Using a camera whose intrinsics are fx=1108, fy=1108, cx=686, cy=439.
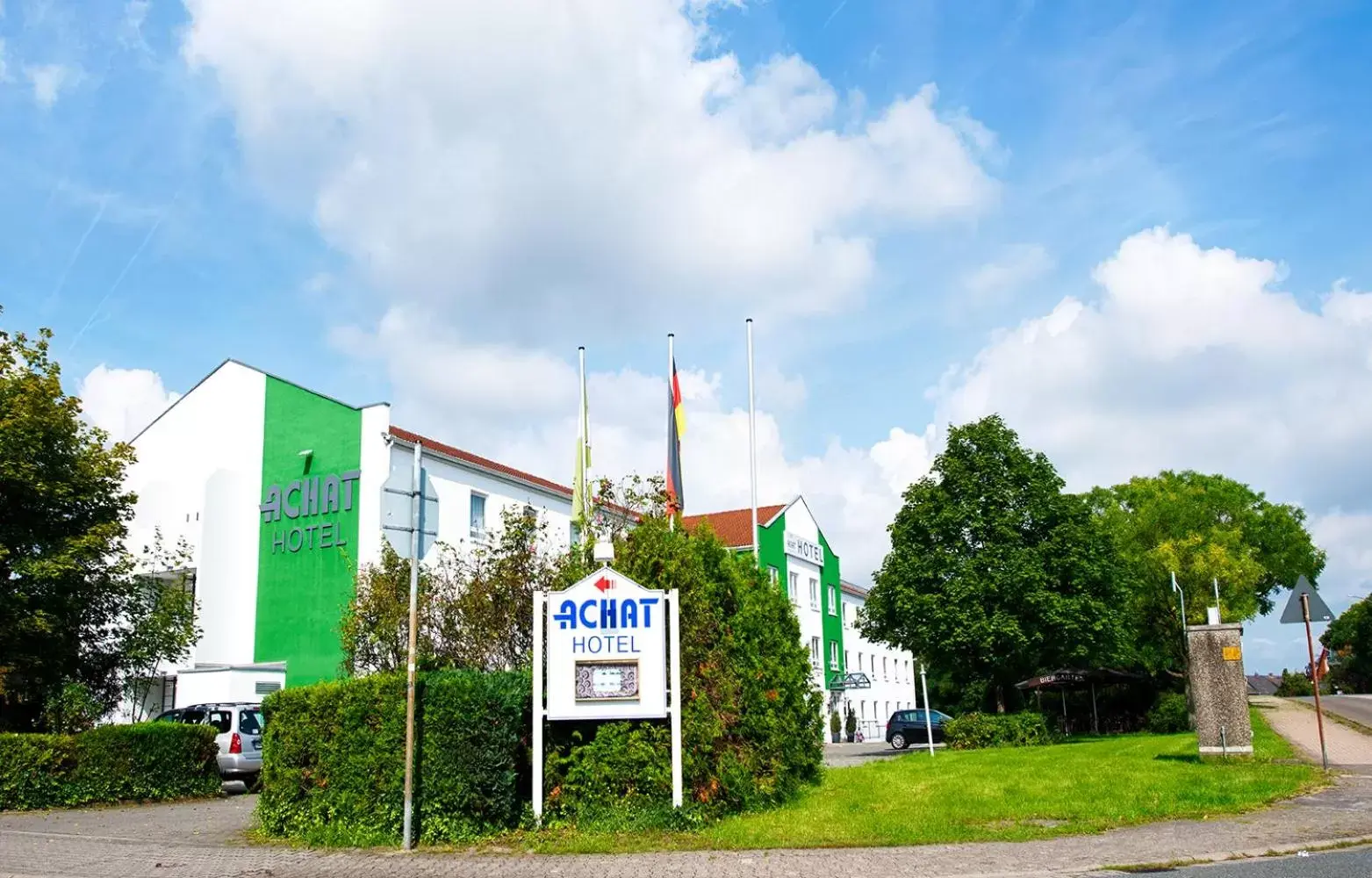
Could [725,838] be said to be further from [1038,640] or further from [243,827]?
[1038,640]

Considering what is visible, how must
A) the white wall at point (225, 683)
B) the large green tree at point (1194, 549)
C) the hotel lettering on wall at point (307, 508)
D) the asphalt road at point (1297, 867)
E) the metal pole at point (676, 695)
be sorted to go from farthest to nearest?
the large green tree at point (1194, 549), the hotel lettering on wall at point (307, 508), the white wall at point (225, 683), the metal pole at point (676, 695), the asphalt road at point (1297, 867)

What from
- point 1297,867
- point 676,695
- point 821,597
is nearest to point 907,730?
point 821,597

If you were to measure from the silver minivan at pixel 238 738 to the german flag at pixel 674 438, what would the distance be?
10.7 meters

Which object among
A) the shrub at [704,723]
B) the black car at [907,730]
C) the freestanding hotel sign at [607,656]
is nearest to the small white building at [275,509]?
→ the black car at [907,730]

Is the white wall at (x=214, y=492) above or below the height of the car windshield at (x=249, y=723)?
above

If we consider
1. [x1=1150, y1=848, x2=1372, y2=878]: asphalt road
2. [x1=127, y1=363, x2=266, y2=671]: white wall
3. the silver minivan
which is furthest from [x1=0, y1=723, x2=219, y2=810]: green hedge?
[x1=1150, y1=848, x2=1372, y2=878]: asphalt road

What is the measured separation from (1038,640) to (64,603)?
88.4 ft

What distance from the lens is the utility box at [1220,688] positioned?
18.5 meters

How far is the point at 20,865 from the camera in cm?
1261

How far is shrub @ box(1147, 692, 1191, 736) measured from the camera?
1479 inches

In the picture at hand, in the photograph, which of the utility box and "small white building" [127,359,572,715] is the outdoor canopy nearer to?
"small white building" [127,359,572,715]

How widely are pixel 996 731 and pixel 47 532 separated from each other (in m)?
25.2

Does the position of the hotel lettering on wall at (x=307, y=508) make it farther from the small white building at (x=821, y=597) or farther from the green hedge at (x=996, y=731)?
the green hedge at (x=996, y=731)

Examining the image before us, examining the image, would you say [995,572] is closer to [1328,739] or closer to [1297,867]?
[1328,739]
